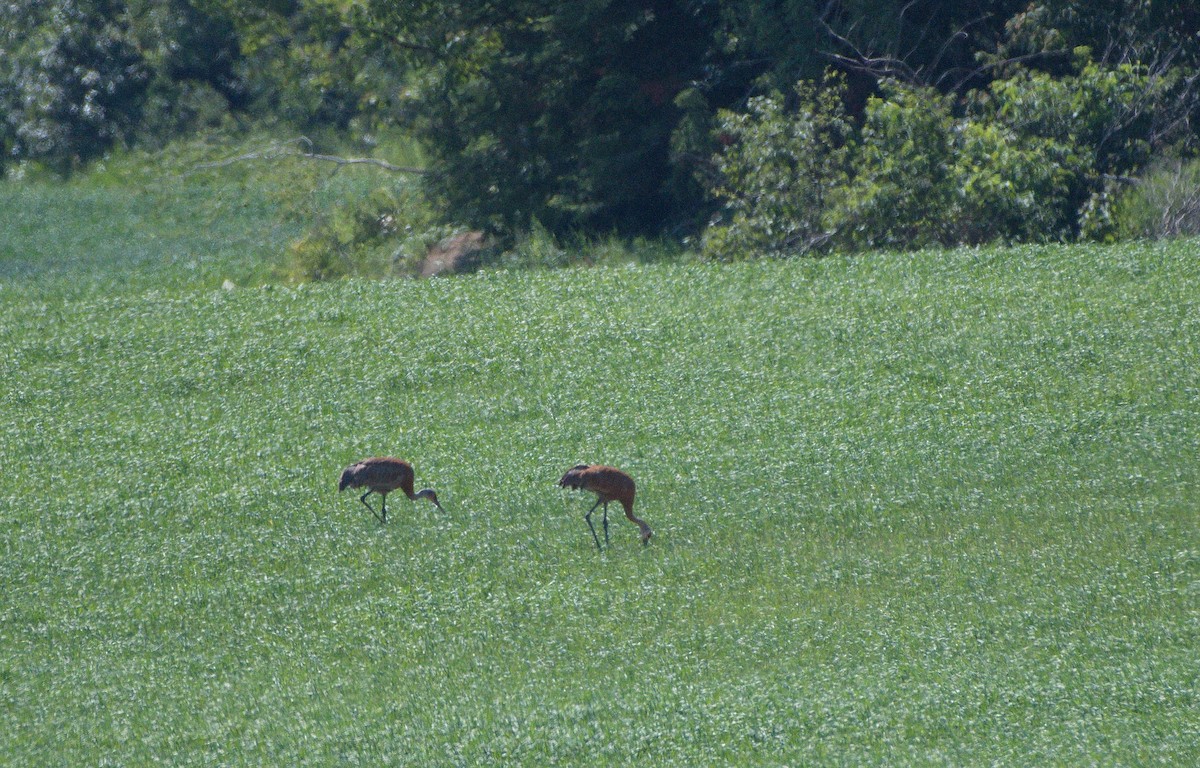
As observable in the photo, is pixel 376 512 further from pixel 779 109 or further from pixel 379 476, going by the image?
pixel 779 109

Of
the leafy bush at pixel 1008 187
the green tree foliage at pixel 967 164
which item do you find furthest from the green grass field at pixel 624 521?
the green tree foliage at pixel 967 164

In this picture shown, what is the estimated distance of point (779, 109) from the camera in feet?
72.3

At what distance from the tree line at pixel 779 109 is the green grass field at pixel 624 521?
221 cm

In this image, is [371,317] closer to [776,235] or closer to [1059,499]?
[776,235]

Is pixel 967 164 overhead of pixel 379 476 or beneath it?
overhead

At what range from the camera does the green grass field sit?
28.7 ft

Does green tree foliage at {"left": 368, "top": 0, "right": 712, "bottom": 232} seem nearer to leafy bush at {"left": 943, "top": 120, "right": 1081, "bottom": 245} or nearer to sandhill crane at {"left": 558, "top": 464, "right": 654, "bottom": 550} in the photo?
leafy bush at {"left": 943, "top": 120, "right": 1081, "bottom": 245}

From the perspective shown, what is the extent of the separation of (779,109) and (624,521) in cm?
1148

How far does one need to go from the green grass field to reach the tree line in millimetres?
2208

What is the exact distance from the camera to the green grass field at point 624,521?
8734mm

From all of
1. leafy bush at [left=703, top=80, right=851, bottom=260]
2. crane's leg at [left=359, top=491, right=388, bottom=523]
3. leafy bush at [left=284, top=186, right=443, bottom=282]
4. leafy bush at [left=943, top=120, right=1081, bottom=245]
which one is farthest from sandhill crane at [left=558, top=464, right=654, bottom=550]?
leafy bush at [left=284, top=186, right=443, bottom=282]

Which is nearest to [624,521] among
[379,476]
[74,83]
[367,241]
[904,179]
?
[379,476]

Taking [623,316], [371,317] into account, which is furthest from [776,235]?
[371,317]

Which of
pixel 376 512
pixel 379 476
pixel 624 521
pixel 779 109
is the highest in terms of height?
pixel 779 109
